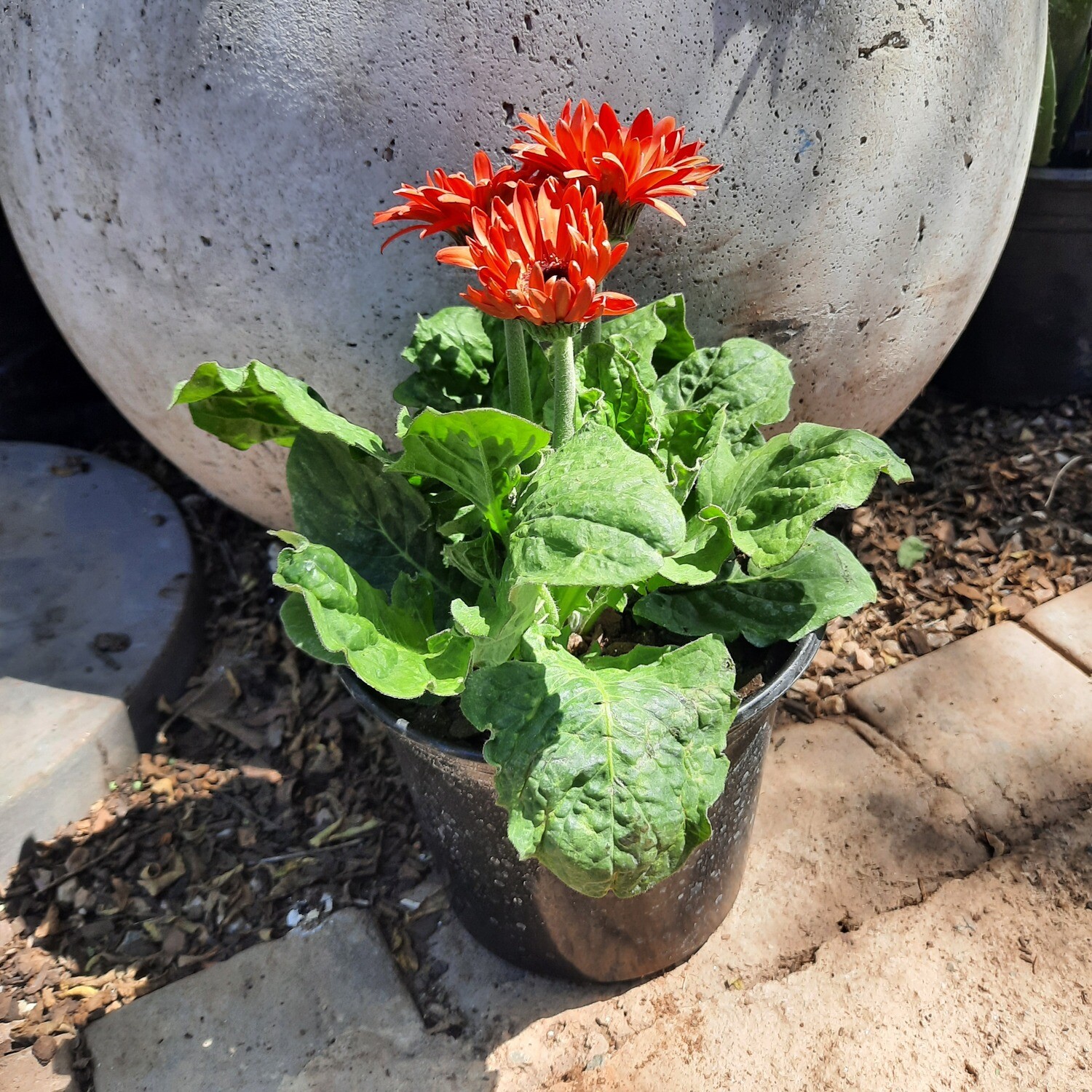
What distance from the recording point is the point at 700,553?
1.53 metres

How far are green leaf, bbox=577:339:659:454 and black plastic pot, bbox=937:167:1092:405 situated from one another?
1.90m

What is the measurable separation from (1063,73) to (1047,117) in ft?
0.59

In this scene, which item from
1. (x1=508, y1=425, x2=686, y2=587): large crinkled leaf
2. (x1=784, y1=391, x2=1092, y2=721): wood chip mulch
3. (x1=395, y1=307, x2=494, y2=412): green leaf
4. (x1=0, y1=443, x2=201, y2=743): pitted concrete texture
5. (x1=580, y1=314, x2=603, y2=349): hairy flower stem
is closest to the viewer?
(x1=508, y1=425, x2=686, y2=587): large crinkled leaf

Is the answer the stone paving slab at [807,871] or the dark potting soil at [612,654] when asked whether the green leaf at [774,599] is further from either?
the stone paving slab at [807,871]

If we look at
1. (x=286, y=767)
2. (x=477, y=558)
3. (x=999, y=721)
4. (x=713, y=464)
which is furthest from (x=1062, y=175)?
(x=286, y=767)

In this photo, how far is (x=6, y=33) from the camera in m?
1.85

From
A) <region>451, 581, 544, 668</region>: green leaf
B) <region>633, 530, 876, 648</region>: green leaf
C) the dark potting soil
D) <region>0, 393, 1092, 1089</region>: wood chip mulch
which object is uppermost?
<region>451, 581, 544, 668</region>: green leaf

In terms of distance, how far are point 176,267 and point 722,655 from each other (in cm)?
128

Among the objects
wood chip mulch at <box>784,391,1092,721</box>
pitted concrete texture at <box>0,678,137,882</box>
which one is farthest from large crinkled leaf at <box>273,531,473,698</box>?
wood chip mulch at <box>784,391,1092,721</box>

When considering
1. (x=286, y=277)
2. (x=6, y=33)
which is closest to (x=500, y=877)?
(x=286, y=277)

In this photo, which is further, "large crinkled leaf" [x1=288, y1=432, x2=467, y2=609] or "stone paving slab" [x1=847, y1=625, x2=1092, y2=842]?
"stone paving slab" [x1=847, y1=625, x2=1092, y2=842]

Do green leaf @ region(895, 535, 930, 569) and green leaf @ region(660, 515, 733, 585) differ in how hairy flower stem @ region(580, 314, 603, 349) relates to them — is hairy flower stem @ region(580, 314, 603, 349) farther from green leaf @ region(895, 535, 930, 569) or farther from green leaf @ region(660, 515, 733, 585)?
green leaf @ region(895, 535, 930, 569)

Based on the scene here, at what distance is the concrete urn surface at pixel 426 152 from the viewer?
1646mm

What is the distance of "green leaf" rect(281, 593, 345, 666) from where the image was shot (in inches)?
54.1
